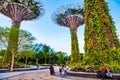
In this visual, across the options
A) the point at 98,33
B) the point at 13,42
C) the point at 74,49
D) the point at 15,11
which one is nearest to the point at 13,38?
the point at 13,42

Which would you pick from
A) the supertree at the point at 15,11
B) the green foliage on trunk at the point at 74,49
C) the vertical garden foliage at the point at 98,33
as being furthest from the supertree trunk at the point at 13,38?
the vertical garden foliage at the point at 98,33

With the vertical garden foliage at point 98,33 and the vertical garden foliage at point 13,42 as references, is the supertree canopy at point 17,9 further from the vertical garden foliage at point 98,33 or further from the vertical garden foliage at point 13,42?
the vertical garden foliage at point 98,33

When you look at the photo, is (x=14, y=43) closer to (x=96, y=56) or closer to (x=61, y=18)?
(x=61, y=18)

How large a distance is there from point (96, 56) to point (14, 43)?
66.4 ft

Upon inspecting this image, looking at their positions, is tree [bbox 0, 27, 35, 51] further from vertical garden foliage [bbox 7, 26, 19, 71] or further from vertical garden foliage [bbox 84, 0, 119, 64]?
vertical garden foliage [bbox 84, 0, 119, 64]

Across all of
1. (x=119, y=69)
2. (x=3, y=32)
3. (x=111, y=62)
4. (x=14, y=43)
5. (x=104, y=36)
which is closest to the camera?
(x=119, y=69)

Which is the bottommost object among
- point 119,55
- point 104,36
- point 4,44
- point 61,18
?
point 119,55

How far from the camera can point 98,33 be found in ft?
74.1

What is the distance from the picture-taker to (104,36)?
22.3 metres

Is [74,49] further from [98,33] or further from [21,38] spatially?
[98,33]

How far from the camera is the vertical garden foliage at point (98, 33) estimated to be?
21.9m

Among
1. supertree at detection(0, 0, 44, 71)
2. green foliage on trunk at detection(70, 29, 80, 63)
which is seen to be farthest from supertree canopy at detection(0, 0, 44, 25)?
green foliage on trunk at detection(70, 29, 80, 63)

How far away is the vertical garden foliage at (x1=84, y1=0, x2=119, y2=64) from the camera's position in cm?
2191

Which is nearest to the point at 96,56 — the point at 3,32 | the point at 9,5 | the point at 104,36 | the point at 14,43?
the point at 104,36
